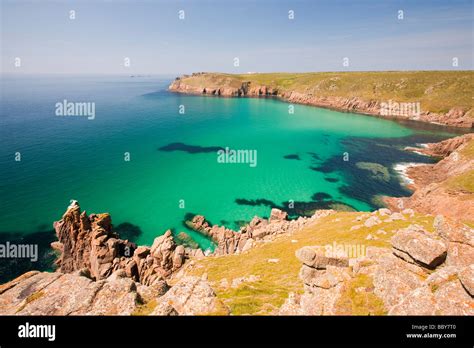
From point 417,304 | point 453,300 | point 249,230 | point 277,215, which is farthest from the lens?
point 277,215

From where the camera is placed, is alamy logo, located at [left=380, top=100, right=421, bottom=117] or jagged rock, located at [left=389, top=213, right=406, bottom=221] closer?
jagged rock, located at [left=389, top=213, right=406, bottom=221]

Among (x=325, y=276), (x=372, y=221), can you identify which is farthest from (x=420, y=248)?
(x=372, y=221)

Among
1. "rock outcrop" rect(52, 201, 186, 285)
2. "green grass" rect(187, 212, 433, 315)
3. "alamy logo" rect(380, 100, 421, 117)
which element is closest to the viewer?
"green grass" rect(187, 212, 433, 315)

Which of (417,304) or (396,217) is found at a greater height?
(417,304)

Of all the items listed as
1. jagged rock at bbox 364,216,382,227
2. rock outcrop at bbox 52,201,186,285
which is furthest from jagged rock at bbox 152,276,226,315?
jagged rock at bbox 364,216,382,227

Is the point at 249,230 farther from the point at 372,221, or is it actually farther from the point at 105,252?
the point at 105,252

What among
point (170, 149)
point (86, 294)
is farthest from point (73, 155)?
point (86, 294)
